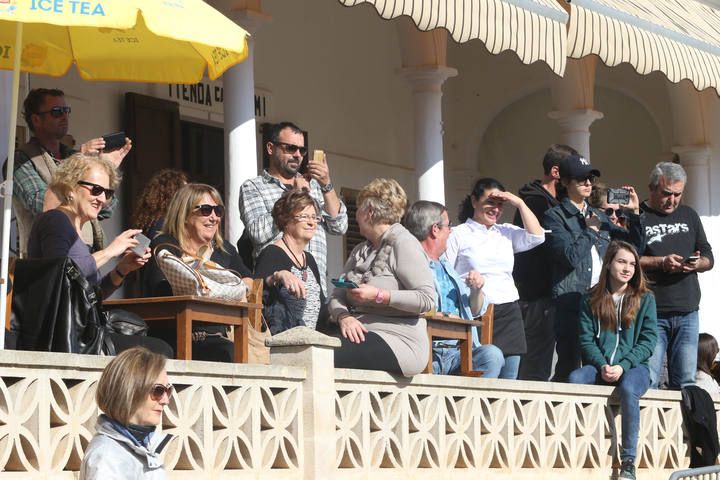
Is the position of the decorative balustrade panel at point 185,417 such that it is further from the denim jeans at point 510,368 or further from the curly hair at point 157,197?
the denim jeans at point 510,368

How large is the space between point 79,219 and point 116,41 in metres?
1.73

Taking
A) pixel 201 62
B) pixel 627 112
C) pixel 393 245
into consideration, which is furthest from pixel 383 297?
pixel 627 112

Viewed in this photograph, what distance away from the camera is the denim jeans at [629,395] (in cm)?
986

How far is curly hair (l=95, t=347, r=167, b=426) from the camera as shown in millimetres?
5098

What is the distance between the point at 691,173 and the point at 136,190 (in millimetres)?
6669

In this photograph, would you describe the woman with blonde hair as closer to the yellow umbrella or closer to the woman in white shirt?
the yellow umbrella

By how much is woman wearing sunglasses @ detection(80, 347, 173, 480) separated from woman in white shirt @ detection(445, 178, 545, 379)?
464 cm

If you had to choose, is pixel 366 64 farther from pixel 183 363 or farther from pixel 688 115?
pixel 183 363

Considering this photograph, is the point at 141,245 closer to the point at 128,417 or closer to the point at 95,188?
the point at 95,188

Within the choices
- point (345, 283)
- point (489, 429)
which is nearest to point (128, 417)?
point (345, 283)

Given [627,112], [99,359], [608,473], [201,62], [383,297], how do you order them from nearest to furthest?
1. [99,359]
2. [383,297]
3. [201,62]
4. [608,473]
5. [627,112]

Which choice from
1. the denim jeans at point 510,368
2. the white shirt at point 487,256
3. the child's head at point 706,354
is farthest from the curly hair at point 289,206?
the child's head at point 706,354

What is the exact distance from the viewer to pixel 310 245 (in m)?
8.74

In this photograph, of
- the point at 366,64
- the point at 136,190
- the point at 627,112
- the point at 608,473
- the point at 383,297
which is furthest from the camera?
the point at 627,112
